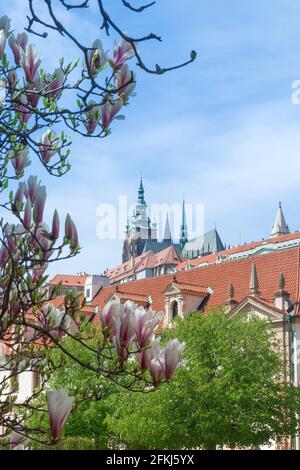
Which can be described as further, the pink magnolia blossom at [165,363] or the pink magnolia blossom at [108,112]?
the pink magnolia blossom at [108,112]

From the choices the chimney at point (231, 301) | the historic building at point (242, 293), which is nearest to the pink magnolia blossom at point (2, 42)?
the historic building at point (242, 293)

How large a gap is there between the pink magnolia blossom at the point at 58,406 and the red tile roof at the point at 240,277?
1494 inches

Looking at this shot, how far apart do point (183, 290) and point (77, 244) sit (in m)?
41.6

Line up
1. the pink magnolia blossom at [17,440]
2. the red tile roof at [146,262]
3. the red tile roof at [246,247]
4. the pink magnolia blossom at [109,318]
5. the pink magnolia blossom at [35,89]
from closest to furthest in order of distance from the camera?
the pink magnolia blossom at [109,318]
the pink magnolia blossom at [17,440]
the pink magnolia blossom at [35,89]
the red tile roof at [246,247]
the red tile roof at [146,262]

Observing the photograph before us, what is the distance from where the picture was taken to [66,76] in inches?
198

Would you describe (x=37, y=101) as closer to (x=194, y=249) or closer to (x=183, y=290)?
(x=183, y=290)

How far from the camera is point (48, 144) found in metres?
5.18

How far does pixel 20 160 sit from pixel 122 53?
0.96 metres

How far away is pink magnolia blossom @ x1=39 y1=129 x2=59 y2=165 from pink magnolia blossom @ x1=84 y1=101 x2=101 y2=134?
11.9 inches

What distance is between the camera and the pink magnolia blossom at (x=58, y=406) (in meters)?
3.77


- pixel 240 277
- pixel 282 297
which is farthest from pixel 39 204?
pixel 240 277

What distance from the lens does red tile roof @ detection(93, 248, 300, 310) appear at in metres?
43.4

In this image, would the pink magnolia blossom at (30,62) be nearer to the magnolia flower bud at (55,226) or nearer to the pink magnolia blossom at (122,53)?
the pink magnolia blossom at (122,53)

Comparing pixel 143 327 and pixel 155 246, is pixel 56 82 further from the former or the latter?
pixel 155 246
